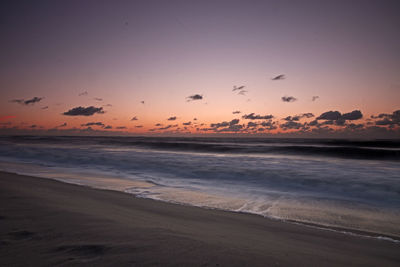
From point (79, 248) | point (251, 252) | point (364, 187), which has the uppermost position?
point (79, 248)

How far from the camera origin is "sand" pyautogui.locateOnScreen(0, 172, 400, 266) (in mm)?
2039

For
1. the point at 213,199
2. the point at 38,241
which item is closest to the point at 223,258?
the point at 38,241

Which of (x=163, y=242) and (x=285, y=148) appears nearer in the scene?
(x=163, y=242)

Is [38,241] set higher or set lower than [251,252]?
higher

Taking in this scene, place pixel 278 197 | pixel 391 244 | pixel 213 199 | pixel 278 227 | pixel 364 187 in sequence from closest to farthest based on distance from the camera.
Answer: pixel 391 244 < pixel 278 227 < pixel 213 199 < pixel 278 197 < pixel 364 187

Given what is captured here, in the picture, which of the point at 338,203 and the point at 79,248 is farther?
the point at 338,203

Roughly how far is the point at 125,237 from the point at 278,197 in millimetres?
5368

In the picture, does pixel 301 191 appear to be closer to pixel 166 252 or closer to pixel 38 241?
pixel 166 252

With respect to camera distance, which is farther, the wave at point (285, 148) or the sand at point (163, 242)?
the wave at point (285, 148)

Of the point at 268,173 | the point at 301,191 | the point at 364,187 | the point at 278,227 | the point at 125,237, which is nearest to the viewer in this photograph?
the point at 125,237

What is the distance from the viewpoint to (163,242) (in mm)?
2422

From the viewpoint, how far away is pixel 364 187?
8.62m

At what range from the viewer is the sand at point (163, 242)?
204 cm

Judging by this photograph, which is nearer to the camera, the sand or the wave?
the sand
